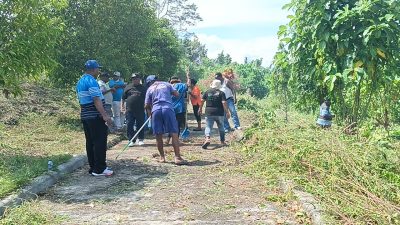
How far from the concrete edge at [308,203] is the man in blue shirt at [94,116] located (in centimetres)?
278

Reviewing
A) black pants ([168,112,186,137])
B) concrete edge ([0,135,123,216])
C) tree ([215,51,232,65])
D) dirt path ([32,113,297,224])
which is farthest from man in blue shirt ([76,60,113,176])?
tree ([215,51,232,65])

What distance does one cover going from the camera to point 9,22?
7496 mm

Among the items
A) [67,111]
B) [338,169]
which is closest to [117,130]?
[67,111]

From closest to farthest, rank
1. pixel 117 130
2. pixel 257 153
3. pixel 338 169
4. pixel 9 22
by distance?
1. pixel 338 169
2. pixel 9 22
3. pixel 257 153
4. pixel 117 130

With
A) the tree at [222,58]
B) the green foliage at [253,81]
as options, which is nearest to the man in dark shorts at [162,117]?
the green foliage at [253,81]

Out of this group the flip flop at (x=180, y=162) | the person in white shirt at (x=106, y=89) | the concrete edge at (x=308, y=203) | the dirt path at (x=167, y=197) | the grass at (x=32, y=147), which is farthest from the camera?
the person in white shirt at (x=106, y=89)

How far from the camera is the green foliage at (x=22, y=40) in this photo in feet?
23.6

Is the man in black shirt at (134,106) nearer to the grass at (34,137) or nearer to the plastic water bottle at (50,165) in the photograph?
the grass at (34,137)

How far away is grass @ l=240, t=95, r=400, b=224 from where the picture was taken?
14.4ft

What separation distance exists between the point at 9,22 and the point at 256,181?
475cm

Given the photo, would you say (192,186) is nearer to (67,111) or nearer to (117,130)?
(117,130)

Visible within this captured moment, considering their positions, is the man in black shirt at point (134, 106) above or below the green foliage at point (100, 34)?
below

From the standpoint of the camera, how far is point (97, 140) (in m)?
7.08

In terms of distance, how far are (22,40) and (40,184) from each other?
8.16 ft
